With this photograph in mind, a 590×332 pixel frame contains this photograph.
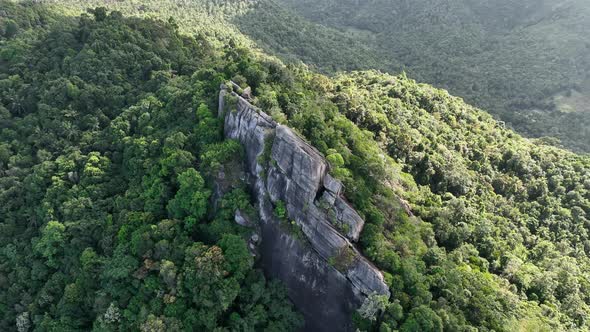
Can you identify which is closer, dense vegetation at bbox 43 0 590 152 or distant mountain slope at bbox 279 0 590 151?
dense vegetation at bbox 43 0 590 152

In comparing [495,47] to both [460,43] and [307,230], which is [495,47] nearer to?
[460,43]

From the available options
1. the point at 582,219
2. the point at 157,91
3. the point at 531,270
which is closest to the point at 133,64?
the point at 157,91

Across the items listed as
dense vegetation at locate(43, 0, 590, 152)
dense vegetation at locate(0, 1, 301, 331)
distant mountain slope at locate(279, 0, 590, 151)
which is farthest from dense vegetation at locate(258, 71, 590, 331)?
distant mountain slope at locate(279, 0, 590, 151)

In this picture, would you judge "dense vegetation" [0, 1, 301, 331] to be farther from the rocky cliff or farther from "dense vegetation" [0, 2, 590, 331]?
the rocky cliff

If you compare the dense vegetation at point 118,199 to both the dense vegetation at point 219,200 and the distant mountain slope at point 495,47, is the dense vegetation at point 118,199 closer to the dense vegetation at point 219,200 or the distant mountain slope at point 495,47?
the dense vegetation at point 219,200

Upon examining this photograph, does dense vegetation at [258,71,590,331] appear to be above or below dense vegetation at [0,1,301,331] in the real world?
above

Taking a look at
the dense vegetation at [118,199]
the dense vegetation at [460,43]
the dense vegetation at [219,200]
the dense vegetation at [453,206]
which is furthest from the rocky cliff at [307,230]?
the dense vegetation at [460,43]
